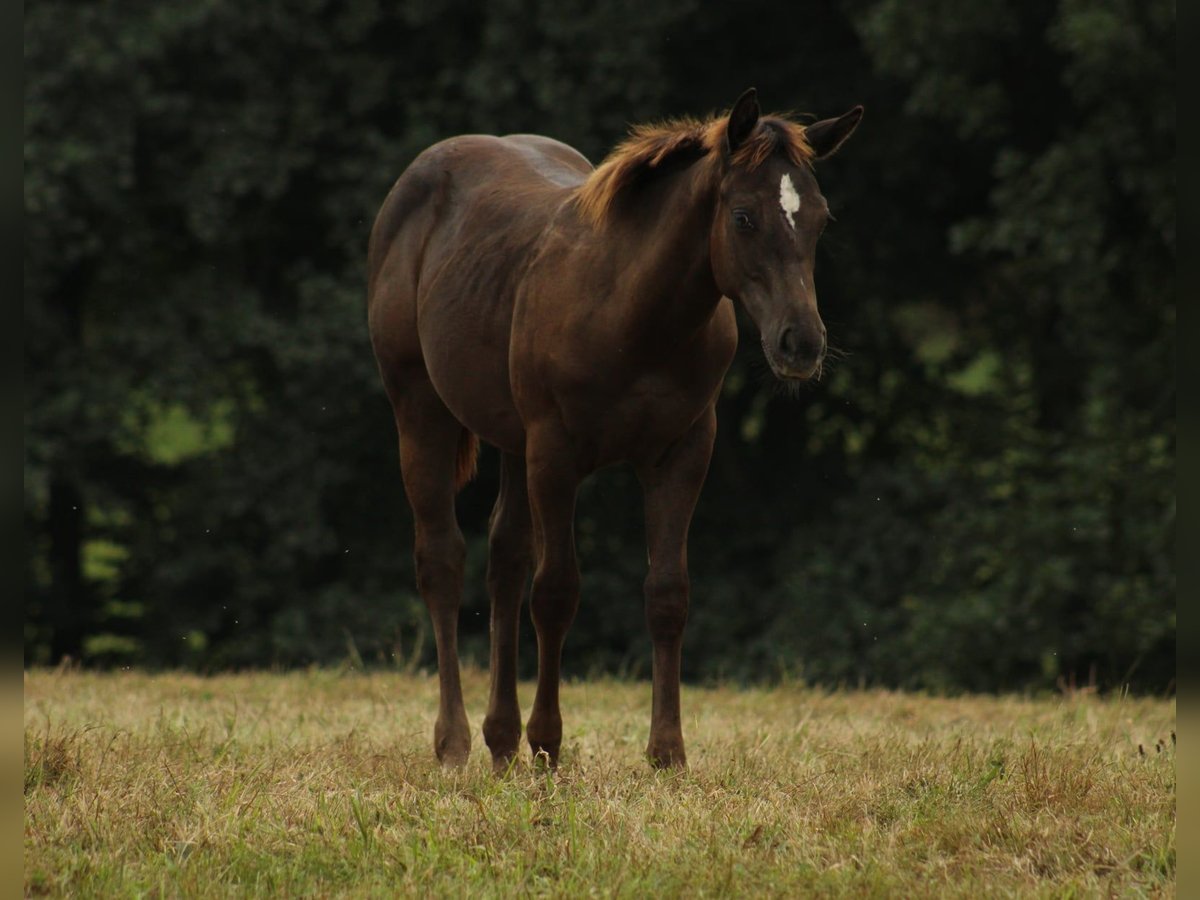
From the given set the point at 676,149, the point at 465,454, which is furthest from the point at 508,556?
the point at 676,149

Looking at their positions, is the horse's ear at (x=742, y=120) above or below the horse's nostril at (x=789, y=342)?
above

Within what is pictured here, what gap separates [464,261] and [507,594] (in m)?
1.29

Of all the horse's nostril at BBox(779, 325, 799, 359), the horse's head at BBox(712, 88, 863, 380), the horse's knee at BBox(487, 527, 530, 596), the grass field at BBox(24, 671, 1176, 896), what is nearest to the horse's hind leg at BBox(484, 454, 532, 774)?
the horse's knee at BBox(487, 527, 530, 596)

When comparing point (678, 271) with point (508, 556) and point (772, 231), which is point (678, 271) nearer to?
point (772, 231)

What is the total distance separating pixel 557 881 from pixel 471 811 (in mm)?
655

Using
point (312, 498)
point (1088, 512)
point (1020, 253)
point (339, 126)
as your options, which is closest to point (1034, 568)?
point (1088, 512)

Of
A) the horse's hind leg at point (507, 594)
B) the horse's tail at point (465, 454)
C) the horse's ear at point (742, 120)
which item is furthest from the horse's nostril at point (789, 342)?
the horse's tail at point (465, 454)

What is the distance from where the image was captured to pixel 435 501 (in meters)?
6.68

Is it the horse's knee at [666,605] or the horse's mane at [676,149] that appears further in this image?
the horse's knee at [666,605]

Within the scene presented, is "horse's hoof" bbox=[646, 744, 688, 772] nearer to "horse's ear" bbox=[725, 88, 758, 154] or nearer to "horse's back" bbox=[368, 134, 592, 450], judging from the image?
"horse's back" bbox=[368, 134, 592, 450]

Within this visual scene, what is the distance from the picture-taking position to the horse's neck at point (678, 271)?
5449mm

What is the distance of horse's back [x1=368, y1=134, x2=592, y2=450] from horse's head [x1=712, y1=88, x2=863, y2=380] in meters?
1.06

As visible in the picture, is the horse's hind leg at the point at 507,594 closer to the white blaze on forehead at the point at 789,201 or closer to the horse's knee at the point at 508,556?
the horse's knee at the point at 508,556

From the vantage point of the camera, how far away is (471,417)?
6.26 meters
